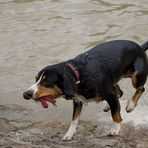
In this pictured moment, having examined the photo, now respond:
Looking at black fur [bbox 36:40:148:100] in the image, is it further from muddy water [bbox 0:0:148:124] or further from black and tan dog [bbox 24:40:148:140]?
muddy water [bbox 0:0:148:124]

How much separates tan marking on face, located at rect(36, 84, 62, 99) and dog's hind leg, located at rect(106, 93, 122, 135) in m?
0.83

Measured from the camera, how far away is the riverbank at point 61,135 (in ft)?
19.5

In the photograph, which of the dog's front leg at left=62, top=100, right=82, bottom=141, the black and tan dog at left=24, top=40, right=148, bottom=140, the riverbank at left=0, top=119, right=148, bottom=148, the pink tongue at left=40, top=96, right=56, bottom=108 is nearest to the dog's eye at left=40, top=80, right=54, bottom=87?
the black and tan dog at left=24, top=40, right=148, bottom=140

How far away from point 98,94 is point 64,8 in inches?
345

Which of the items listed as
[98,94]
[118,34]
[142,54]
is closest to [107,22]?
[118,34]

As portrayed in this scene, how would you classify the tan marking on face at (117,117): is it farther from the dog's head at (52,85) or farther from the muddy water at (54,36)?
the muddy water at (54,36)

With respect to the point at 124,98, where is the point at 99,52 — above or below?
above

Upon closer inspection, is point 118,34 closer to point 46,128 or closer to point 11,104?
point 11,104

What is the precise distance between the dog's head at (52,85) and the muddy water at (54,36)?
2.22 m

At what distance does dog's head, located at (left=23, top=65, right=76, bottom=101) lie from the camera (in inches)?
220

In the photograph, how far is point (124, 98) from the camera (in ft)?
28.2

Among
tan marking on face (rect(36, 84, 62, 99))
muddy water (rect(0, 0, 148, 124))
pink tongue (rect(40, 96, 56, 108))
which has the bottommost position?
muddy water (rect(0, 0, 148, 124))

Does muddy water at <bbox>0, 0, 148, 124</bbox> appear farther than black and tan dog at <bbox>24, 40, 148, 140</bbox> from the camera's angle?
Yes

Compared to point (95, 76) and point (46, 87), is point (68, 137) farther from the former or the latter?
point (46, 87)
